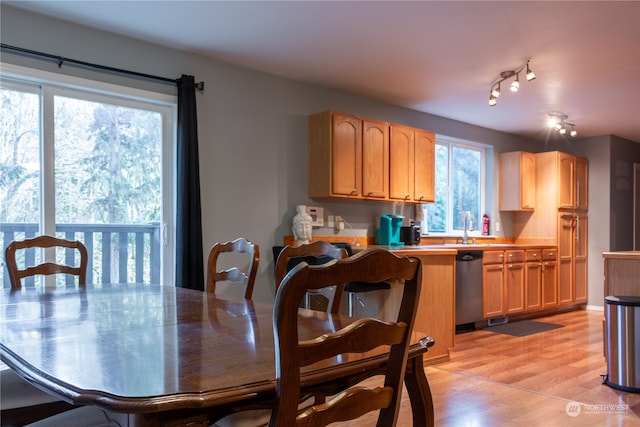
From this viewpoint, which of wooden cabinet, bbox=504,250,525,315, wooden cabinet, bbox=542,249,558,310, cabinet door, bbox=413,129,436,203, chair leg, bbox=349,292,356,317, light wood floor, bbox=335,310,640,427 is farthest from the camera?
wooden cabinet, bbox=542,249,558,310

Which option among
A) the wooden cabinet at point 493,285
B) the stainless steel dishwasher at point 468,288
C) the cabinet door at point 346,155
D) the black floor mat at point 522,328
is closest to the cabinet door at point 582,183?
the black floor mat at point 522,328

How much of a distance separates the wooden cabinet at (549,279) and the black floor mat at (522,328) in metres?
0.46

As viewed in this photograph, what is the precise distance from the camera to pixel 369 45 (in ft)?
11.9

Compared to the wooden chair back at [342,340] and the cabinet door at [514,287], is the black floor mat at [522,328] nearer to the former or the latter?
the cabinet door at [514,287]

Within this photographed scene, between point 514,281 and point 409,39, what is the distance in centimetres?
344

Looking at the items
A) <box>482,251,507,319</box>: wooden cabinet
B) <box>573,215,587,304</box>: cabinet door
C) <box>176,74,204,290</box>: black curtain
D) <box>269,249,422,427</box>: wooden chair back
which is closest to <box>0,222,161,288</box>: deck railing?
<box>176,74,204,290</box>: black curtain

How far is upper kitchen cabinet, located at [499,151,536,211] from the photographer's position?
21.4 ft

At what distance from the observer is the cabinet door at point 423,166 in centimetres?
520

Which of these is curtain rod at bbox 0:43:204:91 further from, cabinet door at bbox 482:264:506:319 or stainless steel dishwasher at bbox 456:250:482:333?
cabinet door at bbox 482:264:506:319

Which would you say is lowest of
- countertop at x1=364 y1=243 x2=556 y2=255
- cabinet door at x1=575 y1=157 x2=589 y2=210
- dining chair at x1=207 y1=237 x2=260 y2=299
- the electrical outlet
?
countertop at x1=364 y1=243 x2=556 y2=255

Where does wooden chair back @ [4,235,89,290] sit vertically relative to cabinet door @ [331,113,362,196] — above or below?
below

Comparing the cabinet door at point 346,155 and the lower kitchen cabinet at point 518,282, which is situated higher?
the cabinet door at point 346,155

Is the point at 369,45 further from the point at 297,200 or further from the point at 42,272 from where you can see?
the point at 42,272

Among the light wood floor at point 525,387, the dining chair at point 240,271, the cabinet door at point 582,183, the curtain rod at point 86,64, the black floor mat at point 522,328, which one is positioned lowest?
the black floor mat at point 522,328
